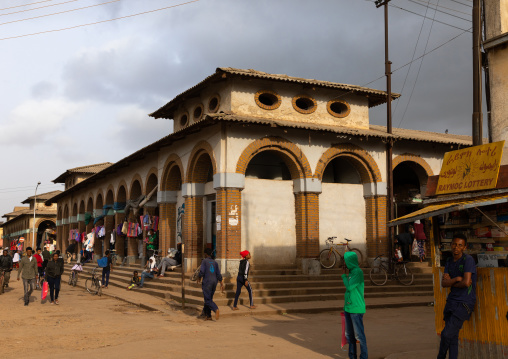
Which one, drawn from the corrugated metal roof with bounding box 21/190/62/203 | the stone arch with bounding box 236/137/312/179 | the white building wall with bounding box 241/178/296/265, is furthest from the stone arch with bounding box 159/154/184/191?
the corrugated metal roof with bounding box 21/190/62/203

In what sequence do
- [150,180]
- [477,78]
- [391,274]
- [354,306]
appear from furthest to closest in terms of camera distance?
[150,180]
[391,274]
[477,78]
[354,306]

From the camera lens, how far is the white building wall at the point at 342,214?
1853cm

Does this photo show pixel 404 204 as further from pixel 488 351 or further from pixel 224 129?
pixel 488 351

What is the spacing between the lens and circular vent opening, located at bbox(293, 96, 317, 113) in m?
18.5

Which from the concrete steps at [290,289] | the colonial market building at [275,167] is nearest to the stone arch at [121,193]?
the colonial market building at [275,167]

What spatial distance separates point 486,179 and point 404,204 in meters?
15.3

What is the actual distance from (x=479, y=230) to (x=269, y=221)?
10.6 meters

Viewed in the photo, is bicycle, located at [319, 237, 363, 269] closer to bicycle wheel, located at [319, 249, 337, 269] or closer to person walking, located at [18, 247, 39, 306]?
bicycle wheel, located at [319, 249, 337, 269]

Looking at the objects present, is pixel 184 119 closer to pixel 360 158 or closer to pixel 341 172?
pixel 341 172

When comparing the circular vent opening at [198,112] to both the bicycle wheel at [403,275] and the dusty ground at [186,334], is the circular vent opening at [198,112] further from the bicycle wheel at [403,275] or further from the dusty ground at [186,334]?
the bicycle wheel at [403,275]

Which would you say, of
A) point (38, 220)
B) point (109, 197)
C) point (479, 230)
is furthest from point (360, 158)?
point (38, 220)

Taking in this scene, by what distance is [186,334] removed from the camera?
10250 millimetres

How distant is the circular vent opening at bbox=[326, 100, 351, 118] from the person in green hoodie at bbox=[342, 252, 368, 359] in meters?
12.1

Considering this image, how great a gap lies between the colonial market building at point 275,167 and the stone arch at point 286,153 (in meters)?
0.04
